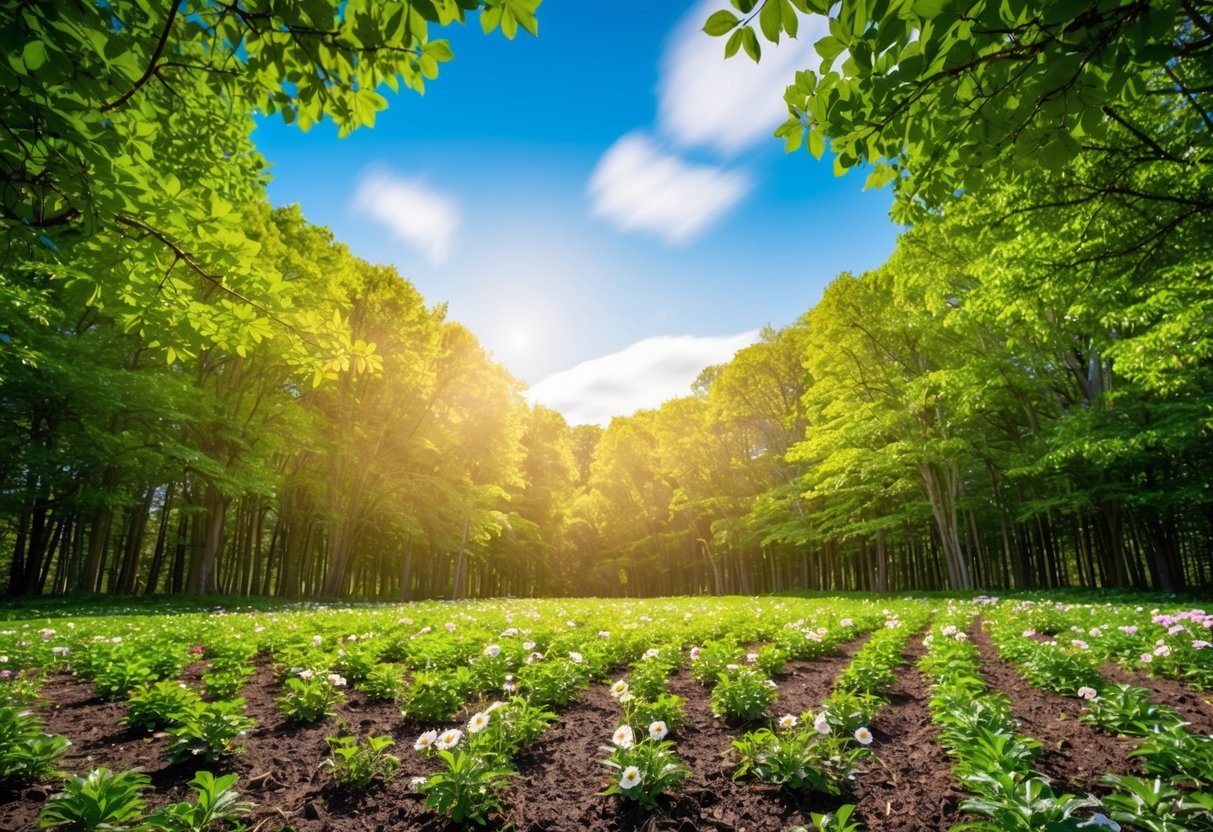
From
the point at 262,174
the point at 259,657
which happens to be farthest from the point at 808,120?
the point at 259,657

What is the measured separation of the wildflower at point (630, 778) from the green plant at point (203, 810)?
1.78m

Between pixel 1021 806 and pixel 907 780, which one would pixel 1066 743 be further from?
pixel 1021 806

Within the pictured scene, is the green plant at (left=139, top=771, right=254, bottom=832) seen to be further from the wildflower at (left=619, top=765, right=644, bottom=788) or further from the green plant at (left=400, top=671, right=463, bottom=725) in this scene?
the wildflower at (left=619, top=765, right=644, bottom=788)

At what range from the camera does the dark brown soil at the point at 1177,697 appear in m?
3.71

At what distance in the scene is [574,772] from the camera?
3.22m

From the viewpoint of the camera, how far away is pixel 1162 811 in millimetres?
2160

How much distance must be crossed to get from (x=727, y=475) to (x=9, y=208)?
97.9 ft

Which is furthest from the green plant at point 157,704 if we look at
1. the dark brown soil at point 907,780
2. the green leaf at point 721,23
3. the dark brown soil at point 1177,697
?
the dark brown soil at point 1177,697

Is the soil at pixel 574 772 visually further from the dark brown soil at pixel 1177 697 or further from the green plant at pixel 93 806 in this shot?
the green plant at pixel 93 806

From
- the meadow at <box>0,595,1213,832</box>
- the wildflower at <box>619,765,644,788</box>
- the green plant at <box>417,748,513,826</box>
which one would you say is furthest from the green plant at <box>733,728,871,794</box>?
the green plant at <box>417,748,513,826</box>

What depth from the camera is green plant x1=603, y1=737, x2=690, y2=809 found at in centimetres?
272

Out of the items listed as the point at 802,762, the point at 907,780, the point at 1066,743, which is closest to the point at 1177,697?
the point at 1066,743

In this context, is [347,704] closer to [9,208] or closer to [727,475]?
[9,208]

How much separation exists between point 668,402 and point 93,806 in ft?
107
